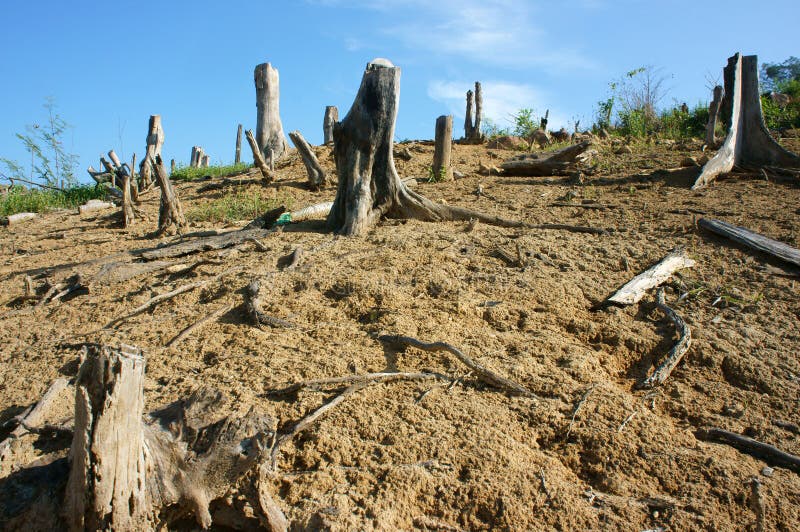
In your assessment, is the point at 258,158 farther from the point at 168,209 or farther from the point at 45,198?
the point at 45,198

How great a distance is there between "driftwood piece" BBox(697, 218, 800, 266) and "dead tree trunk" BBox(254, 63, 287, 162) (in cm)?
832

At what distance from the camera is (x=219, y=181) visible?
9.45m

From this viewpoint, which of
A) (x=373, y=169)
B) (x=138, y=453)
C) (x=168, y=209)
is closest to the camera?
(x=138, y=453)

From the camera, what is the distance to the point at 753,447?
2.81 m

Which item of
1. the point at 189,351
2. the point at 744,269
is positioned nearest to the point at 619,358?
the point at 744,269

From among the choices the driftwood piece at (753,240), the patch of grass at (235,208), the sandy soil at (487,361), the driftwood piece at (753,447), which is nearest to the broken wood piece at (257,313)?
the sandy soil at (487,361)

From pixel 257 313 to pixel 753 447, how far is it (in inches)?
107

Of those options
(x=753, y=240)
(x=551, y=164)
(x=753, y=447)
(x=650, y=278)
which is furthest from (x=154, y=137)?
(x=753, y=447)

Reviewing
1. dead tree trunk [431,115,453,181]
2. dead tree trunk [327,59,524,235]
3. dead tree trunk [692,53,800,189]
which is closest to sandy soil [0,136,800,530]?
dead tree trunk [327,59,524,235]

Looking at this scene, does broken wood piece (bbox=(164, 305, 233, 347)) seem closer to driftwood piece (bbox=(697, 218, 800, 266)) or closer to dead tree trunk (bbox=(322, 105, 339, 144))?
driftwood piece (bbox=(697, 218, 800, 266))

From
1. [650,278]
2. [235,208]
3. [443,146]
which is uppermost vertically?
[443,146]

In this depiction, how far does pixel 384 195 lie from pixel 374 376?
2.71 m

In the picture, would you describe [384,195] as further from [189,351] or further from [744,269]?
[744,269]

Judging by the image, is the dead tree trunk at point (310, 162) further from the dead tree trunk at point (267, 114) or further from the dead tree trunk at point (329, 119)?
the dead tree trunk at point (329, 119)
